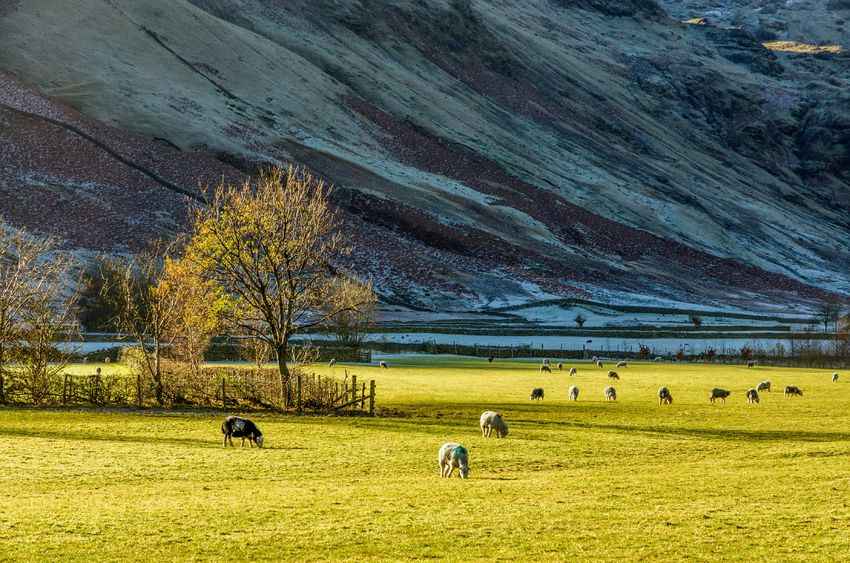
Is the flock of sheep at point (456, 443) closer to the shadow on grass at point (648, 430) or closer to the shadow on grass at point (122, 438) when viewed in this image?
the shadow on grass at point (122, 438)

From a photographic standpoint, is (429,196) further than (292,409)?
Yes

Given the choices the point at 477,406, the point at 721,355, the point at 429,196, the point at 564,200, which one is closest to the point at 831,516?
the point at 477,406

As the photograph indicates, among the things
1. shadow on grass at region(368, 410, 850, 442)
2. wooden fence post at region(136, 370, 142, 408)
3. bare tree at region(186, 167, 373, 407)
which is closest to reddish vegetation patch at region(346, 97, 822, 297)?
bare tree at region(186, 167, 373, 407)

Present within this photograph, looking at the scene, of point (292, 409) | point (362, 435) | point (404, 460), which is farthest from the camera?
point (292, 409)

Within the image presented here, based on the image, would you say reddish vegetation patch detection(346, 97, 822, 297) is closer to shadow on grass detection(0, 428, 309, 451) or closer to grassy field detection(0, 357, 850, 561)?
grassy field detection(0, 357, 850, 561)

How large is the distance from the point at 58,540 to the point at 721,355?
83532 millimetres

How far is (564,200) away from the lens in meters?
196

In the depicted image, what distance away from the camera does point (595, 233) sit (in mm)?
188625

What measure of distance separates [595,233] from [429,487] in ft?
546

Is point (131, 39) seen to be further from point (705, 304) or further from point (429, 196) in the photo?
point (705, 304)

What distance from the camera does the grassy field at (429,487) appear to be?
19.2m

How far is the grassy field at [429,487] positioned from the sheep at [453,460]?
0.61m

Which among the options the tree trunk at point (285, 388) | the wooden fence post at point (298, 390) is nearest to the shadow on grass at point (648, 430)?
the wooden fence post at point (298, 390)

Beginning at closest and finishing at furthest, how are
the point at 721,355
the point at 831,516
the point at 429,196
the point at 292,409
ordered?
the point at 831,516
the point at 292,409
the point at 721,355
the point at 429,196
